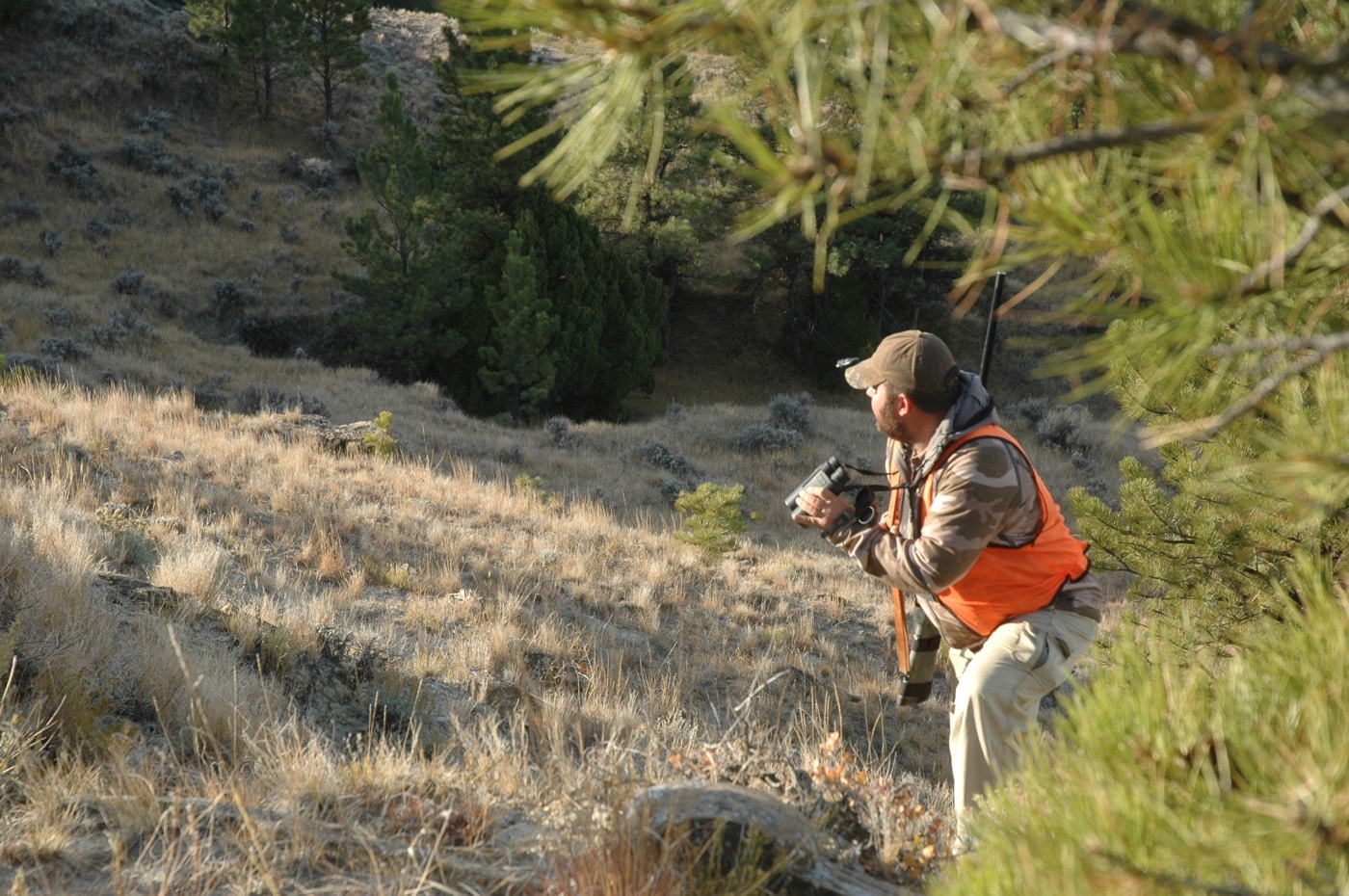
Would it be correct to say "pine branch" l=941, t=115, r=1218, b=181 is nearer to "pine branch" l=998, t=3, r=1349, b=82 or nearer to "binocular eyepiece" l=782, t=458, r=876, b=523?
"pine branch" l=998, t=3, r=1349, b=82

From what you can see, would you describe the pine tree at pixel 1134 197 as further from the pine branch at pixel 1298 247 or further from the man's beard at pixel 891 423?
the man's beard at pixel 891 423

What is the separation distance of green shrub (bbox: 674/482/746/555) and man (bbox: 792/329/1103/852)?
560cm

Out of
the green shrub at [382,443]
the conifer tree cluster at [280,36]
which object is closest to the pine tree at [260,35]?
the conifer tree cluster at [280,36]

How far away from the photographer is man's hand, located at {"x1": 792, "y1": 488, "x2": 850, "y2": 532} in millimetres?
3506

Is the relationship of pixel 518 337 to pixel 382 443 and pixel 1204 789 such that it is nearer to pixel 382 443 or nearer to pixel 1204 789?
pixel 382 443

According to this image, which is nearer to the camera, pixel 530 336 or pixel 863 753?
pixel 863 753

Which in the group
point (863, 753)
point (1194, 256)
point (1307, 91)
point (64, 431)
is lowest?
point (863, 753)

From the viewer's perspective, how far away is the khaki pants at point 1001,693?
3.25 meters

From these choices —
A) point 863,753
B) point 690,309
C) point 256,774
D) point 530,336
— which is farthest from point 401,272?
point 256,774

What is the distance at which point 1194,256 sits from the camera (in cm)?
114

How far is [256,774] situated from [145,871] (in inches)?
25.2

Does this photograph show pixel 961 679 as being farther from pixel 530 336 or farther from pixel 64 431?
pixel 530 336

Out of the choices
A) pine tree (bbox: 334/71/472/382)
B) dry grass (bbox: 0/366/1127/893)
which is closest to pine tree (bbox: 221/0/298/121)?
pine tree (bbox: 334/71/472/382)

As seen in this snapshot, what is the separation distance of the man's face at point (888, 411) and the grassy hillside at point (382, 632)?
1.14 meters
